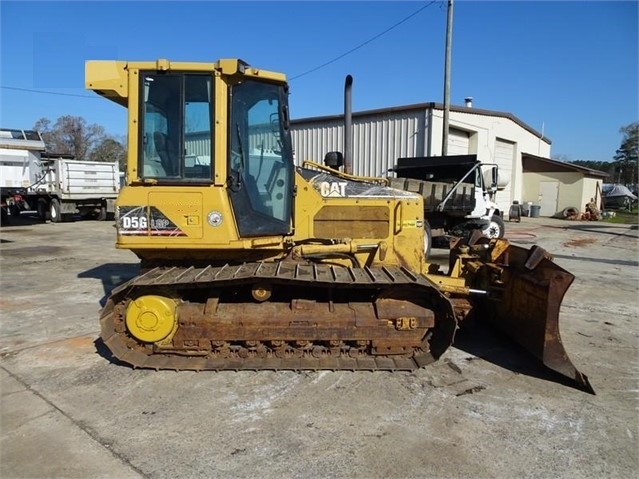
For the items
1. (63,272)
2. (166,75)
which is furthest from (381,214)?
(63,272)

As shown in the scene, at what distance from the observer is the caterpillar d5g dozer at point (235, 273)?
4230mm

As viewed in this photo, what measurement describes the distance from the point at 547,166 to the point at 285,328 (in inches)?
1197

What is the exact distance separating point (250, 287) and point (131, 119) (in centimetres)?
187

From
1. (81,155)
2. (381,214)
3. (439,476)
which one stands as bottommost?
(439,476)

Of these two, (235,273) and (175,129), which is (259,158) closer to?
(175,129)

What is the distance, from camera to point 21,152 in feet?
66.6

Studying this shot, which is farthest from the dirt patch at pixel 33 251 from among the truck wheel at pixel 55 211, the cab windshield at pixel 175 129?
the cab windshield at pixel 175 129

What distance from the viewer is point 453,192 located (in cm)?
1261

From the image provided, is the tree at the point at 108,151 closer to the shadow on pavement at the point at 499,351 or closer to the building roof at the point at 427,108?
the building roof at the point at 427,108

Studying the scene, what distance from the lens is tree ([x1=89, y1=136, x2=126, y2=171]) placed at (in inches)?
1909

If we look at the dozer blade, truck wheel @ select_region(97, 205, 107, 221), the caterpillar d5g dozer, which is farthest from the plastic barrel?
the caterpillar d5g dozer

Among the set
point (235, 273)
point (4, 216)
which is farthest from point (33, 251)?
point (4, 216)

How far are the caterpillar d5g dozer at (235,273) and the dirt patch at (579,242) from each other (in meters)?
11.8

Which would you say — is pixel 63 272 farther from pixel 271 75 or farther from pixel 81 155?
pixel 81 155
